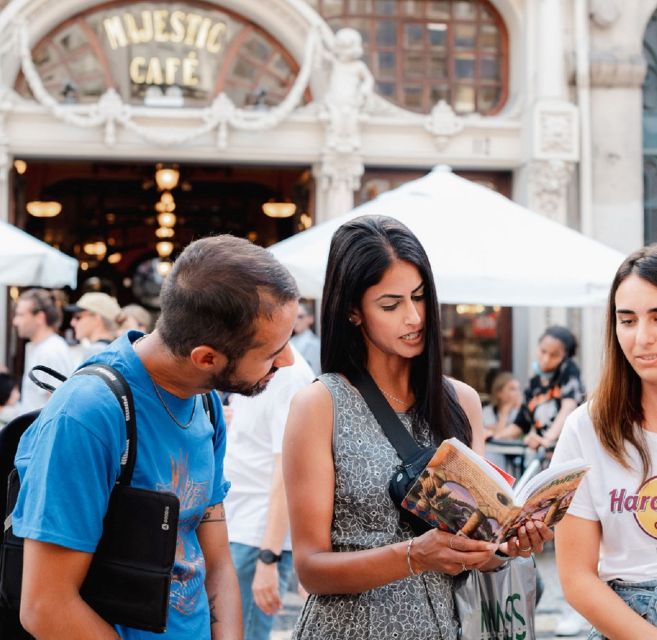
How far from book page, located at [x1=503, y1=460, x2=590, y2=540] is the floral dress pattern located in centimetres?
30

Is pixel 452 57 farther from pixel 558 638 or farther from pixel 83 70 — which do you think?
pixel 558 638

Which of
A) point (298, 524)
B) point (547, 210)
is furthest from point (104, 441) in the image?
point (547, 210)

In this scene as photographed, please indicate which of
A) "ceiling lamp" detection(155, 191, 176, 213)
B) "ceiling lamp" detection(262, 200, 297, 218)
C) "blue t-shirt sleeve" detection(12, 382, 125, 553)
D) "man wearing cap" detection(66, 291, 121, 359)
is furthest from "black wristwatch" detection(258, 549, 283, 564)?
A: "ceiling lamp" detection(155, 191, 176, 213)

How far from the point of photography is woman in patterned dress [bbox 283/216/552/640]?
2.53 metres

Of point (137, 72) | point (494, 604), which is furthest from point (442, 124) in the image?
point (494, 604)

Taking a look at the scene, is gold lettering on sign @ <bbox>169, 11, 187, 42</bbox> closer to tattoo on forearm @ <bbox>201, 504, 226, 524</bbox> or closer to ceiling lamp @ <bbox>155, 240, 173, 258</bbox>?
ceiling lamp @ <bbox>155, 240, 173, 258</bbox>

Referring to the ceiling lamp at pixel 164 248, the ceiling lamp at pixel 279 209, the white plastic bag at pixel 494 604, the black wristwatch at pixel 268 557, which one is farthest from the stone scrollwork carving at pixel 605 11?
the ceiling lamp at pixel 164 248

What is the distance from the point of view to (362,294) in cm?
274

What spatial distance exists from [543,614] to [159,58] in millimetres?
7375

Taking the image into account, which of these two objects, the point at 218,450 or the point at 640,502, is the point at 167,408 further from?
the point at 640,502

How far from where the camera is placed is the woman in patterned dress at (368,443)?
8.31ft

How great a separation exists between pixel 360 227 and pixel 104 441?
3.23 feet

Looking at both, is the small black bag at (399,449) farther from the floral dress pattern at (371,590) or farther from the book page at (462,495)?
the book page at (462,495)

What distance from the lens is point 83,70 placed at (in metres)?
11.7
